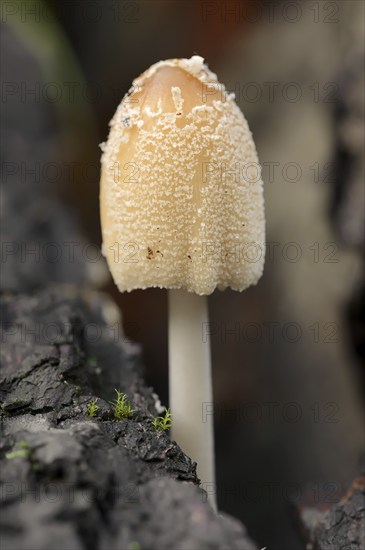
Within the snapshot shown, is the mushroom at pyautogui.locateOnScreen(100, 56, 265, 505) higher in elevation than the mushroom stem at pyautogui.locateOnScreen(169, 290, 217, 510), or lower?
higher

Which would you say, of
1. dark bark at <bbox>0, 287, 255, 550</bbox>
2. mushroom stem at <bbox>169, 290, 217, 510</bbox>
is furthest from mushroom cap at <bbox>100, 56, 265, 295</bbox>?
dark bark at <bbox>0, 287, 255, 550</bbox>

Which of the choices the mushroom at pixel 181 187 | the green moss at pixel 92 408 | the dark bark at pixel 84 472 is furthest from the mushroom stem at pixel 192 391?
the green moss at pixel 92 408

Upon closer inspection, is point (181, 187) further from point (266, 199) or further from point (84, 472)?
point (266, 199)

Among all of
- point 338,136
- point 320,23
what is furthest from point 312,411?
point 320,23

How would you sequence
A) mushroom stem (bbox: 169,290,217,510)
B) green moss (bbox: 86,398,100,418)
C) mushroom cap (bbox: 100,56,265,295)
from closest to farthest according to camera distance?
green moss (bbox: 86,398,100,418), mushroom cap (bbox: 100,56,265,295), mushroom stem (bbox: 169,290,217,510)

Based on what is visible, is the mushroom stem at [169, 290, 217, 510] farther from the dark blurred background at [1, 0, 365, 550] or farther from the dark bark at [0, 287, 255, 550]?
the dark blurred background at [1, 0, 365, 550]

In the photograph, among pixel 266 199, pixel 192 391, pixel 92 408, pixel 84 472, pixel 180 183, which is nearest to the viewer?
pixel 84 472

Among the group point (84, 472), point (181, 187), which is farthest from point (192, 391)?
point (84, 472)
